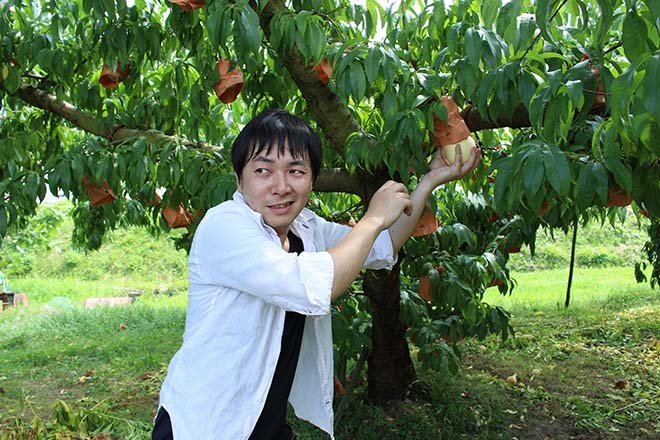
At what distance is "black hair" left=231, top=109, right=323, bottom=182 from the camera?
4.61ft

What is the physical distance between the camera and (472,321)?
2.79m

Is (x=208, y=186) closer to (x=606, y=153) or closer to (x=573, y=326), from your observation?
(x=606, y=153)

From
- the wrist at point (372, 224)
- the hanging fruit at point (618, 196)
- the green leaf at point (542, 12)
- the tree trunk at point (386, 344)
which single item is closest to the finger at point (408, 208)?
the wrist at point (372, 224)

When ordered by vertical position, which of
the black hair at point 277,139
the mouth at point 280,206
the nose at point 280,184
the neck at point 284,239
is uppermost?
the black hair at point 277,139

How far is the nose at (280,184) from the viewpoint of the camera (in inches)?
54.8

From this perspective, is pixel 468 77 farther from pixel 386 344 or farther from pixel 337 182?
pixel 386 344

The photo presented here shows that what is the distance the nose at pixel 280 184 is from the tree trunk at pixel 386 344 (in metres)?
1.47

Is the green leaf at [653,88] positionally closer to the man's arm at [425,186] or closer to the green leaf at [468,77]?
the green leaf at [468,77]

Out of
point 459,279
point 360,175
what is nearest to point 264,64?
point 360,175

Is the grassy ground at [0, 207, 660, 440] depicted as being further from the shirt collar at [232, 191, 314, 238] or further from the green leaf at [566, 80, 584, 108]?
the green leaf at [566, 80, 584, 108]

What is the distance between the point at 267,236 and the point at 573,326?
4.93 m

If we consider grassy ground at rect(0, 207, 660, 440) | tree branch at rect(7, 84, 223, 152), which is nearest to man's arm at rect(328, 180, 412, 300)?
tree branch at rect(7, 84, 223, 152)

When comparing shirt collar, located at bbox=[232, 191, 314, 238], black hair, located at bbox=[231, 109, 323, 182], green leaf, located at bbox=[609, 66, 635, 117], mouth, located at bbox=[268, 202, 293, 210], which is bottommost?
shirt collar, located at bbox=[232, 191, 314, 238]

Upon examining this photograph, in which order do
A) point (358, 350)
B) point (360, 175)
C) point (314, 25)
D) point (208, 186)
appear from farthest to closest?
point (358, 350)
point (360, 175)
point (208, 186)
point (314, 25)
